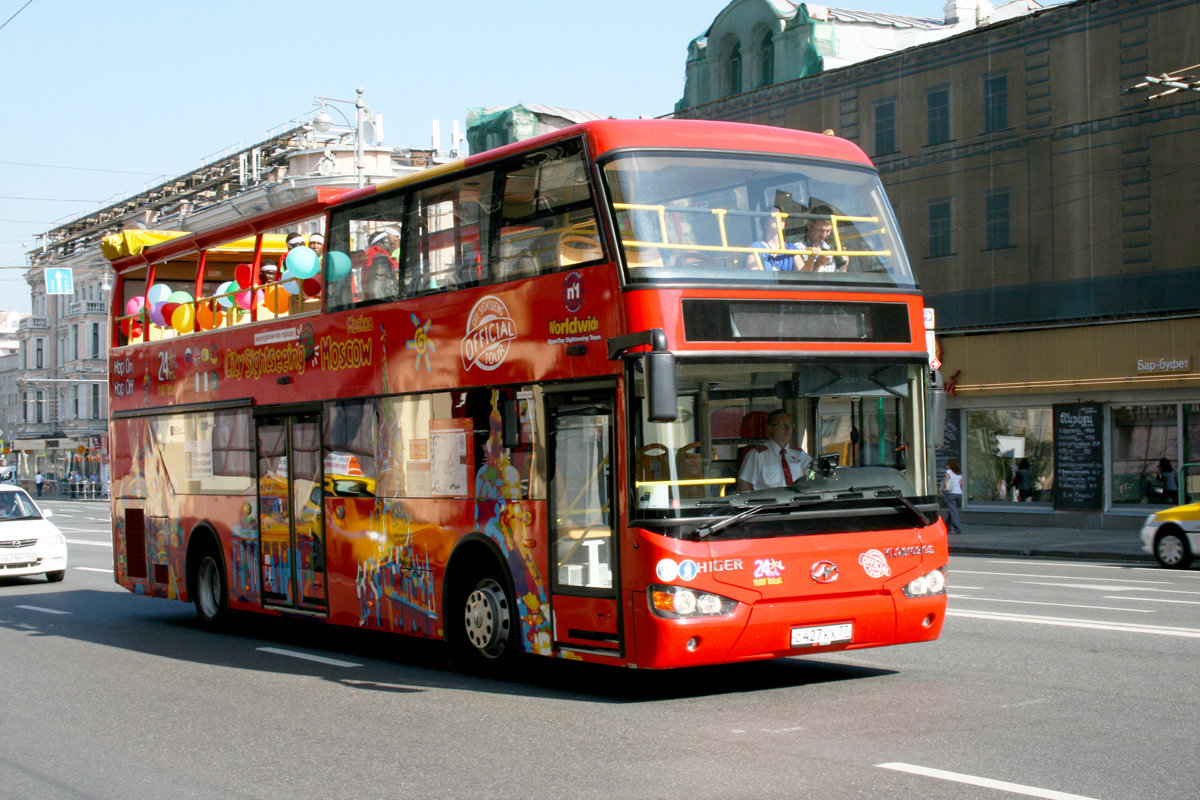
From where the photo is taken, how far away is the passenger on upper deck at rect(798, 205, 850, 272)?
375 inches

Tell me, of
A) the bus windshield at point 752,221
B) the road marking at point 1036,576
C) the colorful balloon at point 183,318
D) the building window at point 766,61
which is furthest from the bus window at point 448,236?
the building window at point 766,61

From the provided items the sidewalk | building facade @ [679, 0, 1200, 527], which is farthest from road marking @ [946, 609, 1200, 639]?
building facade @ [679, 0, 1200, 527]

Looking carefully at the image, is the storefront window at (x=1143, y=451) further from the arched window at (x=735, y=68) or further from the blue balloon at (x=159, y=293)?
the blue balloon at (x=159, y=293)

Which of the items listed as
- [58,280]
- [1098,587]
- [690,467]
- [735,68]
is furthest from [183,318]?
[58,280]

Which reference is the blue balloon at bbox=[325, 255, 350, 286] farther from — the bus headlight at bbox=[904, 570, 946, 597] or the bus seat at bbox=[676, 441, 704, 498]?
the bus headlight at bbox=[904, 570, 946, 597]

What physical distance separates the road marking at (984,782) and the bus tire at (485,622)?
395cm

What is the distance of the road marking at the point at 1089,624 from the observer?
470 inches

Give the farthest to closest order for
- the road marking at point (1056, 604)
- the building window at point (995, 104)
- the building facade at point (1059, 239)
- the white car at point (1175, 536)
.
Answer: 1. the building window at point (995, 104)
2. the building facade at point (1059, 239)
3. the white car at point (1175, 536)
4. the road marking at point (1056, 604)

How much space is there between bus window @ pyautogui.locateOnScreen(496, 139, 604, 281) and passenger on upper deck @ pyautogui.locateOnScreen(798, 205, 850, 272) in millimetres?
1445

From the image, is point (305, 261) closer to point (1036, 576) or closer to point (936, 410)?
point (936, 410)

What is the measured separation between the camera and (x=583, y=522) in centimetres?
945

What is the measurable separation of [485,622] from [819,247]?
3.73 meters

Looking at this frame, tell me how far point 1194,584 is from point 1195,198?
12.5 meters

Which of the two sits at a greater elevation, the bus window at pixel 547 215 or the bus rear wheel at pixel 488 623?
the bus window at pixel 547 215
